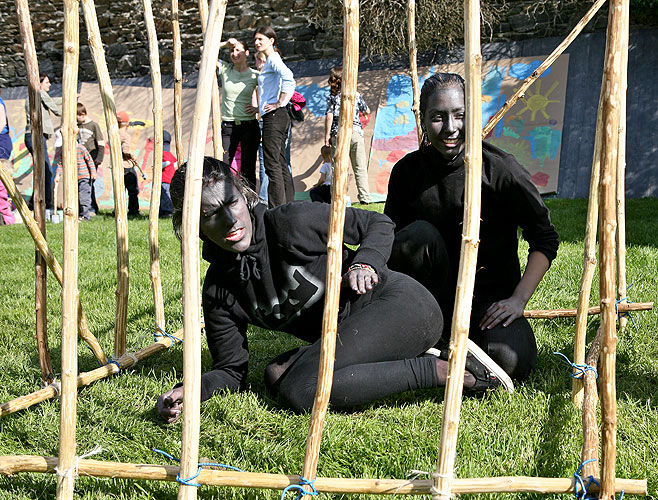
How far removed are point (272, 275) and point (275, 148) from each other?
341cm

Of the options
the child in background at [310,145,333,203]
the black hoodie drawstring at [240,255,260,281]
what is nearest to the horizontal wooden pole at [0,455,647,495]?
the black hoodie drawstring at [240,255,260,281]

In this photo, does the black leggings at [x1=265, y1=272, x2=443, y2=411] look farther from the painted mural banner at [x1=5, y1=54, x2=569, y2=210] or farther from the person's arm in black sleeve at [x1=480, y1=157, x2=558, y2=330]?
the painted mural banner at [x1=5, y1=54, x2=569, y2=210]

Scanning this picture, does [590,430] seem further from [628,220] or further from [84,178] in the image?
[84,178]

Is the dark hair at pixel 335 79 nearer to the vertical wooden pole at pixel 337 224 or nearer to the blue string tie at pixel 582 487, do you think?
the vertical wooden pole at pixel 337 224

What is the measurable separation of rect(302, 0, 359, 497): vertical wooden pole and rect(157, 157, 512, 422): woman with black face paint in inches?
18.5

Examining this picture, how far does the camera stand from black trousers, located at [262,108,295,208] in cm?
538

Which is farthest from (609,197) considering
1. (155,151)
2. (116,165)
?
(155,151)

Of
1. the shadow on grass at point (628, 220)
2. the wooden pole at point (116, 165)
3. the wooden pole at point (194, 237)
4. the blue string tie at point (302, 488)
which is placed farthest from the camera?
the shadow on grass at point (628, 220)

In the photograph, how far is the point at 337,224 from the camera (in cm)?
145

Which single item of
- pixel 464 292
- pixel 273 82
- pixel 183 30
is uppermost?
pixel 183 30

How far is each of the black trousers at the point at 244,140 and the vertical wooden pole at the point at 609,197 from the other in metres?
4.44

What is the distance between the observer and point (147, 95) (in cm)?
1073

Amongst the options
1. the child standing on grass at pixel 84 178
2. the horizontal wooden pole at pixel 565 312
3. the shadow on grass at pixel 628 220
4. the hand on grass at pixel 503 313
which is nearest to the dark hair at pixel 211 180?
the hand on grass at pixel 503 313

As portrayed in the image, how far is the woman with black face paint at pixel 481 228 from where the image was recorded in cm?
223
